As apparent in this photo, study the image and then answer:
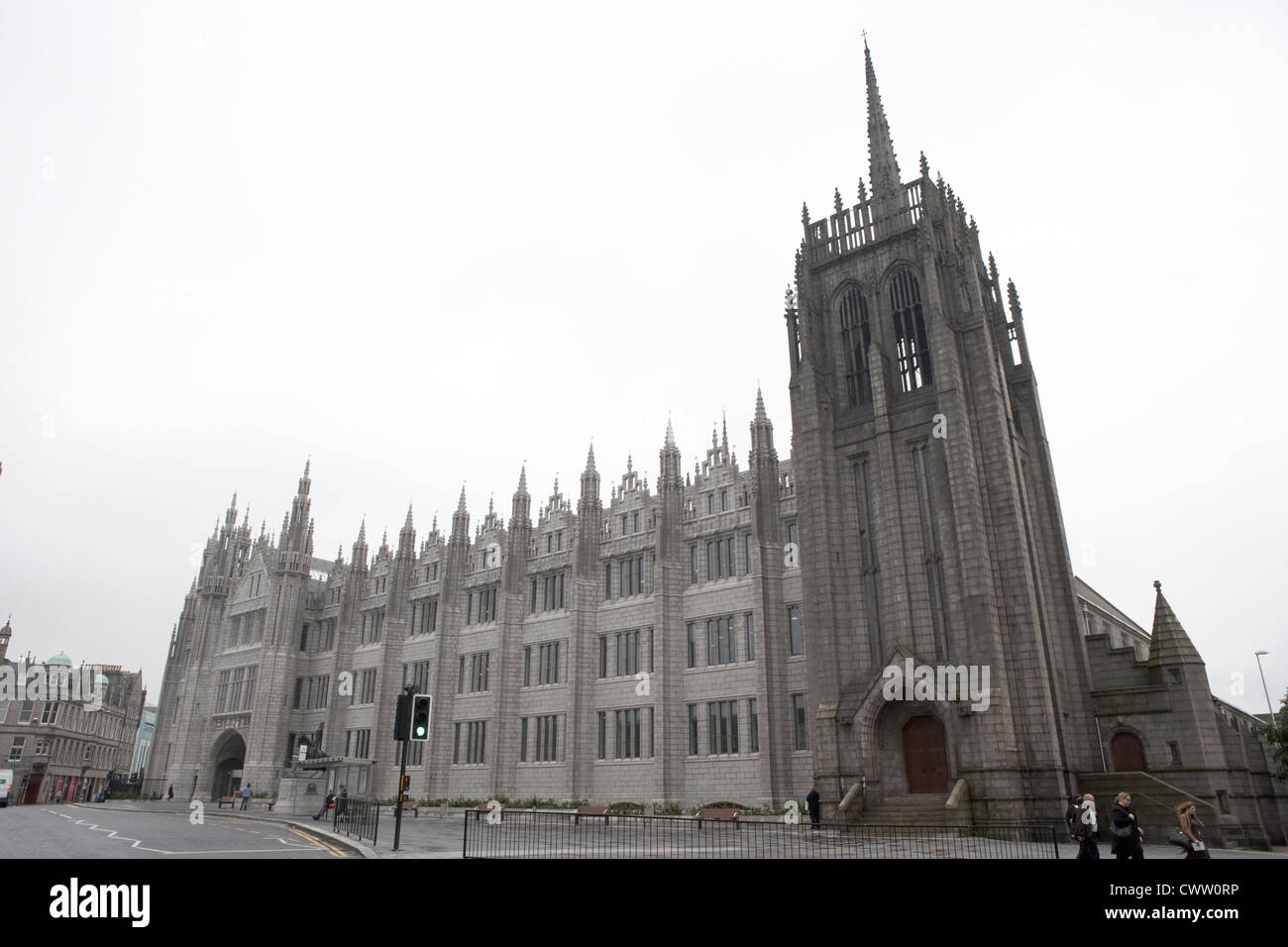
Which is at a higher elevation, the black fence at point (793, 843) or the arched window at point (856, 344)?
the arched window at point (856, 344)

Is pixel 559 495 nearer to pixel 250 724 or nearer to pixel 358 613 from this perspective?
pixel 358 613

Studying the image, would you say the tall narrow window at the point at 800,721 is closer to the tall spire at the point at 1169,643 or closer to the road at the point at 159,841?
the tall spire at the point at 1169,643

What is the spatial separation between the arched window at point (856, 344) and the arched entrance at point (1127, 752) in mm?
16690

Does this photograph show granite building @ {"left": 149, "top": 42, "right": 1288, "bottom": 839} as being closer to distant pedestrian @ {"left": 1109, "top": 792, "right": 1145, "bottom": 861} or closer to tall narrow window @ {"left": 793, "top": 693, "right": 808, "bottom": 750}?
tall narrow window @ {"left": 793, "top": 693, "right": 808, "bottom": 750}

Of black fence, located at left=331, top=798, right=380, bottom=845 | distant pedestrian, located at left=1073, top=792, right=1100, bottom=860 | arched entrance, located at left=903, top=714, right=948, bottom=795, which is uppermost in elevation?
arched entrance, located at left=903, top=714, right=948, bottom=795

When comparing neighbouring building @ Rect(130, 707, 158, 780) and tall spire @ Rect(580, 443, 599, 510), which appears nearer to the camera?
tall spire @ Rect(580, 443, 599, 510)

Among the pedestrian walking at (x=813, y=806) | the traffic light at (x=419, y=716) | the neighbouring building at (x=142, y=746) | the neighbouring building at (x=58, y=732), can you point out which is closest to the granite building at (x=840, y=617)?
the pedestrian walking at (x=813, y=806)

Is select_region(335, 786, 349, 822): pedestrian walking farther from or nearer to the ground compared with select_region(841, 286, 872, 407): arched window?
nearer to the ground

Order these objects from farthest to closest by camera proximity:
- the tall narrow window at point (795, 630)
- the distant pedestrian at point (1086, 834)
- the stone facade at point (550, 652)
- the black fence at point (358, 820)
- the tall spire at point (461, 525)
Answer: the tall spire at point (461, 525) < the stone facade at point (550, 652) < the tall narrow window at point (795, 630) < the black fence at point (358, 820) < the distant pedestrian at point (1086, 834)

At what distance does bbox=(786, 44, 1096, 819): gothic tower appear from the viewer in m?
29.2

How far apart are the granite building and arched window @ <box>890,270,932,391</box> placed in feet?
0.38

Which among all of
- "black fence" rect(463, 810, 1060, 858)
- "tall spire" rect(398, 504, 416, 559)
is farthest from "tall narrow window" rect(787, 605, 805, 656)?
"tall spire" rect(398, 504, 416, 559)

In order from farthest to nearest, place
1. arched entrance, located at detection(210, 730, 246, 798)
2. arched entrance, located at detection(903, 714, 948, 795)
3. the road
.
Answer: arched entrance, located at detection(210, 730, 246, 798)
arched entrance, located at detection(903, 714, 948, 795)
the road

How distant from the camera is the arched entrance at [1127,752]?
30.4 meters
